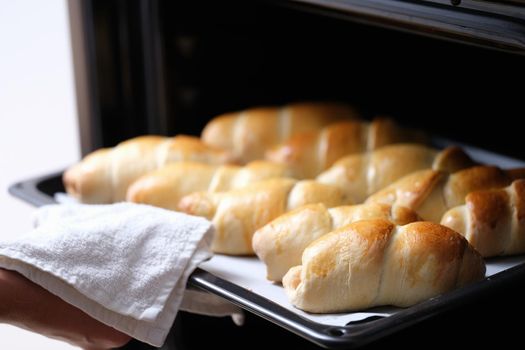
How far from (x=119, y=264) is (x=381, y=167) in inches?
13.7

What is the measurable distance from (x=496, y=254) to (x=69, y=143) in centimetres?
80

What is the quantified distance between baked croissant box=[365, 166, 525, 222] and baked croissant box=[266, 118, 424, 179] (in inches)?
6.0

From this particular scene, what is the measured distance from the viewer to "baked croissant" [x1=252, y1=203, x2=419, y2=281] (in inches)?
34.2

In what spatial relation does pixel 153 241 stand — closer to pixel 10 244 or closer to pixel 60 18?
pixel 10 244

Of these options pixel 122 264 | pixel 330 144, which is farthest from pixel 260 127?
pixel 122 264

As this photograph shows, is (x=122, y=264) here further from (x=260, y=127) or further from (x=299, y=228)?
(x=260, y=127)

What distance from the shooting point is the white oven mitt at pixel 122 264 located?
0.85 meters

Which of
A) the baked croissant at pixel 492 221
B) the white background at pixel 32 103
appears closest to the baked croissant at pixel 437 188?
the baked croissant at pixel 492 221

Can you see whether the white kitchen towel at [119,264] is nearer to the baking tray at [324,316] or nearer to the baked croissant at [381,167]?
the baking tray at [324,316]

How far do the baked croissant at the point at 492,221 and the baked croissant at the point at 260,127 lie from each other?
0.35 m

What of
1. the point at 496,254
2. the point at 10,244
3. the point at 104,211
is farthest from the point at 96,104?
the point at 496,254

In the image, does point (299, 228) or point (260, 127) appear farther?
point (260, 127)

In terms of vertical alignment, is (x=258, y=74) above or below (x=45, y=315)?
above

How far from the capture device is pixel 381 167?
1050 millimetres
